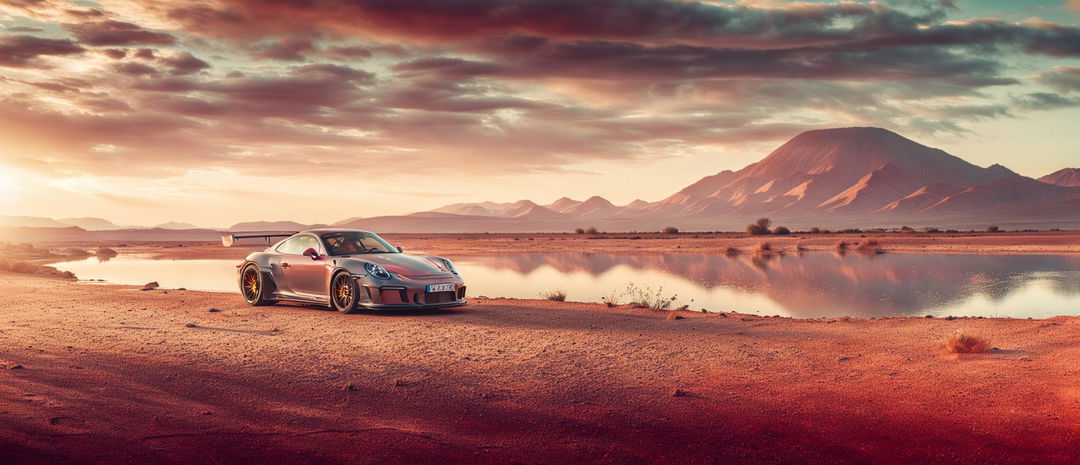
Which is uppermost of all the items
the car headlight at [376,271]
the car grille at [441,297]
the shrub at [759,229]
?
the shrub at [759,229]

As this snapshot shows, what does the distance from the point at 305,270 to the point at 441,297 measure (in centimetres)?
282

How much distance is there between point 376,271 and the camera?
1441 cm

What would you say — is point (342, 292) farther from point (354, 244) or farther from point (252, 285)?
point (252, 285)

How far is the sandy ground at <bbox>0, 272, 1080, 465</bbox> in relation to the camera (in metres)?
6.51

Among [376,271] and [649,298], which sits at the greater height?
[376,271]

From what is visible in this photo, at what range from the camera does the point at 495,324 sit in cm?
1349

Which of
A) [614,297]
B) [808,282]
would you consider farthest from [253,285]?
[808,282]

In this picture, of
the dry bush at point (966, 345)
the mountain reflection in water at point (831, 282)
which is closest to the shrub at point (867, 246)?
the mountain reflection in water at point (831, 282)

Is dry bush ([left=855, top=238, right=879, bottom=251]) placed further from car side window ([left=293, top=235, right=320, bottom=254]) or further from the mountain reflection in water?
car side window ([left=293, top=235, right=320, bottom=254])

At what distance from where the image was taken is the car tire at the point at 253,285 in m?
16.2

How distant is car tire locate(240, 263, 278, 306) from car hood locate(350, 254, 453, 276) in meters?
2.53

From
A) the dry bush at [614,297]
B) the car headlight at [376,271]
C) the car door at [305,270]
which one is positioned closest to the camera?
the car headlight at [376,271]

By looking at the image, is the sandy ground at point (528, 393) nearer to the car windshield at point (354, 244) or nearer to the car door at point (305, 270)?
the car door at point (305, 270)

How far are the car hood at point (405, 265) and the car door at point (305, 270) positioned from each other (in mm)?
795
